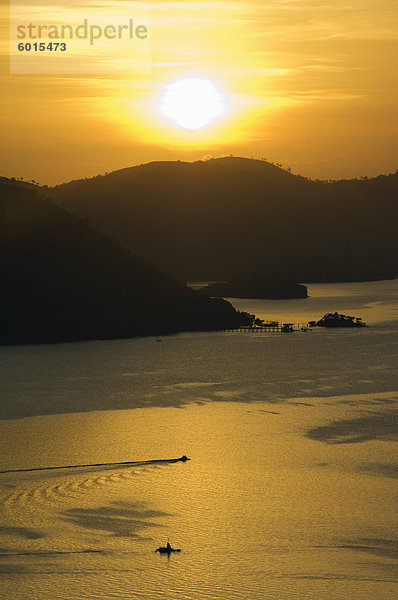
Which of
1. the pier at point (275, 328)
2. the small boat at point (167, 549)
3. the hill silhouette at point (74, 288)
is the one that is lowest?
the small boat at point (167, 549)

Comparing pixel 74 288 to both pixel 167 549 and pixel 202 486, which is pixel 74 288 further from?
pixel 167 549

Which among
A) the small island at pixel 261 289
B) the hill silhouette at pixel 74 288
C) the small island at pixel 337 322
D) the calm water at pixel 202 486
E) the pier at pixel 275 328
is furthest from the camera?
the small island at pixel 261 289

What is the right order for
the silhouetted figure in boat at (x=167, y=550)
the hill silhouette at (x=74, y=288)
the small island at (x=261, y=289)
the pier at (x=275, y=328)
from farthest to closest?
the small island at (x=261, y=289) < the pier at (x=275, y=328) < the hill silhouette at (x=74, y=288) < the silhouetted figure in boat at (x=167, y=550)

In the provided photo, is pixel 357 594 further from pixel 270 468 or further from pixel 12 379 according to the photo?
pixel 12 379

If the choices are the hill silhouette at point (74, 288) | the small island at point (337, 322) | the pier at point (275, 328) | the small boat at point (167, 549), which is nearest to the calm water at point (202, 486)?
the small boat at point (167, 549)

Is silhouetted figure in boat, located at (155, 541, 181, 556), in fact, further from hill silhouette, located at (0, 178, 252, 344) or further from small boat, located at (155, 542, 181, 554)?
hill silhouette, located at (0, 178, 252, 344)

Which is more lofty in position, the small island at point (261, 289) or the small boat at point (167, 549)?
the small island at point (261, 289)

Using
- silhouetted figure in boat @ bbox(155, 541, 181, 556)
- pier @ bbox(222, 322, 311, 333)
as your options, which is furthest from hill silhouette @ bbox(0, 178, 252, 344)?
silhouetted figure in boat @ bbox(155, 541, 181, 556)

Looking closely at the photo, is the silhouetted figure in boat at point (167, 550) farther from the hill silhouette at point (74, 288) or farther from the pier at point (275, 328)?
the pier at point (275, 328)
